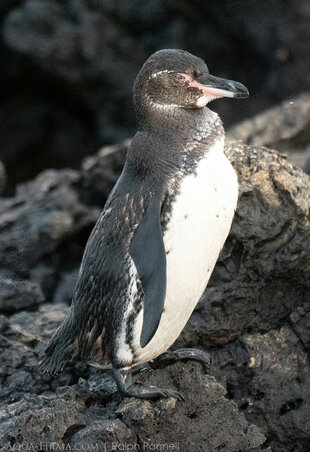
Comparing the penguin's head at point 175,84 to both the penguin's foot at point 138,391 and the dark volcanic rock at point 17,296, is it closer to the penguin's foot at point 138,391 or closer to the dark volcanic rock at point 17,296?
the penguin's foot at point 138,391

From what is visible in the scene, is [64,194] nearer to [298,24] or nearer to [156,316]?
[156,316]

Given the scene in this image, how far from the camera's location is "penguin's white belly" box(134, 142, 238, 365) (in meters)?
3.68

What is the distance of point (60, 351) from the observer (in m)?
3.91

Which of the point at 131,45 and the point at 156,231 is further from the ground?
the point at 131,45

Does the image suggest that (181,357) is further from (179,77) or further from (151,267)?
(179,77)

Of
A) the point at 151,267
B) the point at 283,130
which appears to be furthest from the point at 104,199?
the point at 151,267

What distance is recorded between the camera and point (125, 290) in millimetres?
3693

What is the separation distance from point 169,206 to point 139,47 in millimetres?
6594

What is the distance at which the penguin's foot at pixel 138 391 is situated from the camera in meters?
3.66

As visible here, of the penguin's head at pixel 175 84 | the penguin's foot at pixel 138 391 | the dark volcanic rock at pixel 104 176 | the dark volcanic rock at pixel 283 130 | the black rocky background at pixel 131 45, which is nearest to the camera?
the penguin's foot at pixel 138 391

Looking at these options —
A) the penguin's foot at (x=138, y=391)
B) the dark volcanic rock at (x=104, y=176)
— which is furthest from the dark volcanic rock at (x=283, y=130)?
the penguin's foot at (x=138, y=391)

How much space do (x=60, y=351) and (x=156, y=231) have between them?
78cm

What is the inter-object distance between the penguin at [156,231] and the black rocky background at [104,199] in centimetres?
23

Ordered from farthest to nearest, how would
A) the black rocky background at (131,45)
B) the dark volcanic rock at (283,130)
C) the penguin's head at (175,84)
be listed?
the black rocky background at (131,45) → the dark volcanic rock at (283,130) → the penguin's head at (175,84)
